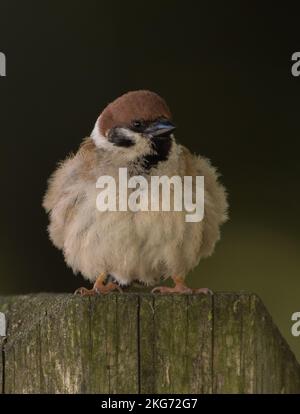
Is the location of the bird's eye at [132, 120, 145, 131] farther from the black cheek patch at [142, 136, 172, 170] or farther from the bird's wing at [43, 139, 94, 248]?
the bird's wing at [43, 139, 94, 248]

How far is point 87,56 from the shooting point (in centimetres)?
419

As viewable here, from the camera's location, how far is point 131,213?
118 inches

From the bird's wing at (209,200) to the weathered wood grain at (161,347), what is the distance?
1230 millimetres

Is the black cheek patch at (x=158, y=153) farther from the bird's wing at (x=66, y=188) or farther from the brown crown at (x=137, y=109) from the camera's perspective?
the bird's wing at (x=66, y=188)

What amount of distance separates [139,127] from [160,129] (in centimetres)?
9

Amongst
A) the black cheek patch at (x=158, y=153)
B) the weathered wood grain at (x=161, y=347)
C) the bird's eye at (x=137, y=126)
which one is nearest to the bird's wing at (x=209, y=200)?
the black cheek patch at (x=158, y=153)

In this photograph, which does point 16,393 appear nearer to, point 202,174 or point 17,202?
point 202,174

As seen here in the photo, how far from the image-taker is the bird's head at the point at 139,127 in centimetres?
303

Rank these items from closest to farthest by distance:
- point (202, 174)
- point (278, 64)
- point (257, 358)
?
point (257, 358), point (202, 174), point (278, 64)

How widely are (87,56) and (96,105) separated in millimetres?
229

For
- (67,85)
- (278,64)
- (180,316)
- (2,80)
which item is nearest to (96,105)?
(67,85)

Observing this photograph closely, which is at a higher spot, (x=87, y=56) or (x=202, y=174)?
(x=87, y=56)

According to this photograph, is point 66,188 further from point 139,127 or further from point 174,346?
point 174,346

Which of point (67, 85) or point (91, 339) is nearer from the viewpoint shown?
point (91, 339)
